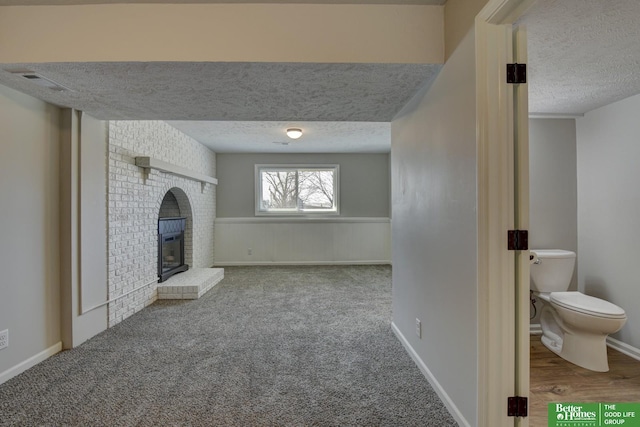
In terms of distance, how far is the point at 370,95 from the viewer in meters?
2.14

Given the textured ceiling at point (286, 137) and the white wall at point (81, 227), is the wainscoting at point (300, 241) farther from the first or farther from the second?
the white wall at point (81, 227)

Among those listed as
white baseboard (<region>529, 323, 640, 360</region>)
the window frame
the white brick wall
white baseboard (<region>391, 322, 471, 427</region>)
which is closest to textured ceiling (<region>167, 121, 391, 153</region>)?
the window frame

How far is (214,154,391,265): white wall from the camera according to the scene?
233 inches

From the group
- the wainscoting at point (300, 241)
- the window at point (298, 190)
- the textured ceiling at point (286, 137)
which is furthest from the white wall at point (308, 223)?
the textured ceiling at point (286, 137)

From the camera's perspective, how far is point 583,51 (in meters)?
1.73

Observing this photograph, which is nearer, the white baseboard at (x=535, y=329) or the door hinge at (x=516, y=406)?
the door hinge at (x=516, y=406)

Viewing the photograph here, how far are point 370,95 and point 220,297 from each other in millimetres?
3012

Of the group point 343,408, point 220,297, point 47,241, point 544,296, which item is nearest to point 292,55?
point 343,408

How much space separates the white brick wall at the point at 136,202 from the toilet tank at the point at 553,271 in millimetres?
3884

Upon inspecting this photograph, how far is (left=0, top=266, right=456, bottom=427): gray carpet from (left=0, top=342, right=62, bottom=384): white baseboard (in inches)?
2.4

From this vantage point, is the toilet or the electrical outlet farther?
the toilet

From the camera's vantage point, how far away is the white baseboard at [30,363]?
194 centimetres

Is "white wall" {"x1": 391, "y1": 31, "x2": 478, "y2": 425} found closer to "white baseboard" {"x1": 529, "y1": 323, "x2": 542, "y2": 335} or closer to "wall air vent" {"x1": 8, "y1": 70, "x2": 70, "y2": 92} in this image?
"white baseboard" {"x1": 529, "y1": 323, "x2": 542, "y2": 335}

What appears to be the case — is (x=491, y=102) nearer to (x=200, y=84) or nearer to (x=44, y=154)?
(x=200, y=84)
